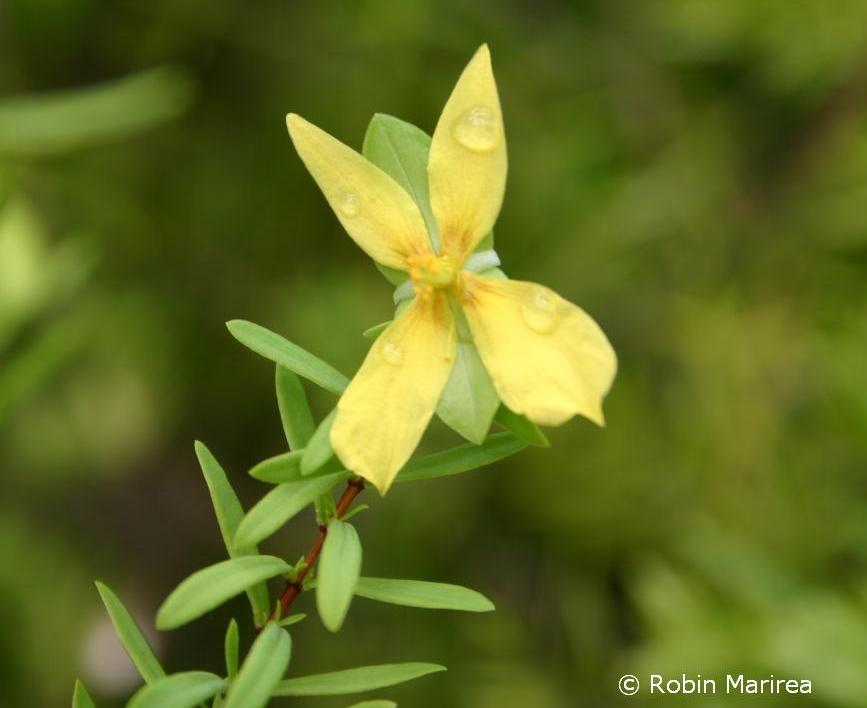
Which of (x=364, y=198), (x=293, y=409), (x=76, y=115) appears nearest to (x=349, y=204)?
(x=364, y=198)

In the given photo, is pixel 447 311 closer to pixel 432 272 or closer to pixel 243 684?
pixel 432 272

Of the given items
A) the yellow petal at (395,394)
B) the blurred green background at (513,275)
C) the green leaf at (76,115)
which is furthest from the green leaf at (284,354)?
the blurred green background at (513,275)

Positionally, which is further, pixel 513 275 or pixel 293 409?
pixel 513 275

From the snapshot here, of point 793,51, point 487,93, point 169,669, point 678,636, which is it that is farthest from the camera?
point 169,669

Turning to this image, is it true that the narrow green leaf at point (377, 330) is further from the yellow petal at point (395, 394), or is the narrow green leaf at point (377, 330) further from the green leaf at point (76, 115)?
the green leaf at point (76, 115)

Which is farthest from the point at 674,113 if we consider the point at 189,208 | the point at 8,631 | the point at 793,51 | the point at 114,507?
the point at 8,631

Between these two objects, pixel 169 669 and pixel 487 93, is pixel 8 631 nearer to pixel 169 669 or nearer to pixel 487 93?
pixel 169 669
